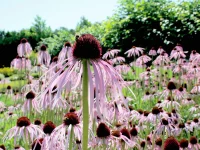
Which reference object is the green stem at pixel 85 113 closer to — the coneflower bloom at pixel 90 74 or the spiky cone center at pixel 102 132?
the coneflower bloom at pixel 90 74

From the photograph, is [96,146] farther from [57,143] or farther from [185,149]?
[185,149]

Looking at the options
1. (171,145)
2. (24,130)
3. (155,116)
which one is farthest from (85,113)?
(155,116)

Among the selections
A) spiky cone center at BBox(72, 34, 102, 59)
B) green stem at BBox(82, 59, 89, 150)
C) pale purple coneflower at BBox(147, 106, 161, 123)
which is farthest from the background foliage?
green stem at BBox(82, 59, 89, 150)

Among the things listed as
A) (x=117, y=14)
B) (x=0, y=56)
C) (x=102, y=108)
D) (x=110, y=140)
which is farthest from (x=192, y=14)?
(x=0, y=56)

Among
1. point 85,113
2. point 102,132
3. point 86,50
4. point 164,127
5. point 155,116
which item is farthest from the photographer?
point 155,116

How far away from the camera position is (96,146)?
88.4 inches

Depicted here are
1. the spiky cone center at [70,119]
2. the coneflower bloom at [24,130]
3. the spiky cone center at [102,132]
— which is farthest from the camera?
the coneflower bloom at [24,130]

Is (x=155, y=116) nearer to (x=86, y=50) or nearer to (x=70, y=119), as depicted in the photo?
(x=70, y=119)

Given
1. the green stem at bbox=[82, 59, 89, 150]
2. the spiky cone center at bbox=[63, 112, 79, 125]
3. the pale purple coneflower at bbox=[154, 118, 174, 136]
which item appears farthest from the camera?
the pale purple coneflower at bbox=[154, 118, 174, 136]

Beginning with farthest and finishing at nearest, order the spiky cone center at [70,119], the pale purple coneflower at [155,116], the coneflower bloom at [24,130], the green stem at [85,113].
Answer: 1. the pale purple coneflower at [155,116]
2. the coneflower bloom at [24,130]
3. the spiky cone center at [70,119]
4. the green stem at [85,113]

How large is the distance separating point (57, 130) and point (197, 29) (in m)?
9.24

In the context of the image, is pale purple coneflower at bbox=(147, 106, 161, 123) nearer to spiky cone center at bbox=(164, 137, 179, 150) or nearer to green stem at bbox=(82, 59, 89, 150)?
spiky cone center at bbox=(164, 137, 179, 150)

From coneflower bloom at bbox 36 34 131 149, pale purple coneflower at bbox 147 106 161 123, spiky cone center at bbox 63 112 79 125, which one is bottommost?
pale purple coneflower at bbox 147 106 161 123

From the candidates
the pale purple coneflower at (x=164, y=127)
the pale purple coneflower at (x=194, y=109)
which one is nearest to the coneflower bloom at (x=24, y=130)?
the pale purple coneflower at (x=164, y=127)
